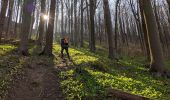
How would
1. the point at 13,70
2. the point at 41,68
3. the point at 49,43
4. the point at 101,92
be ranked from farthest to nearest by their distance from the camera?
the point at 49,43 < the point at 41,68 < the point at 13,70 < the point at 101,92

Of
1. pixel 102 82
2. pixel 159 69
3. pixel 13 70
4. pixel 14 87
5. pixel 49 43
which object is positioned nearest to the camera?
pixel 14 87

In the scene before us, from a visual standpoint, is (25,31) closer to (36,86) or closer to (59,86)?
(36,86)

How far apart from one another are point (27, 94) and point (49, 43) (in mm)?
9626

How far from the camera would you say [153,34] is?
15664 mm

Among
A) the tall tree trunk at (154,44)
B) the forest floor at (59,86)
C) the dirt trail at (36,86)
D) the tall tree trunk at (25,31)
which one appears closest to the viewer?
the forest floor at (59,86)

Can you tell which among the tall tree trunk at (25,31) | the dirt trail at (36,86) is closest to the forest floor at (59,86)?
the dirt trail at (36,86)

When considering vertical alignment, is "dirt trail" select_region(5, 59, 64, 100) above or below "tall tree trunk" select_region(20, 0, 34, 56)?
below

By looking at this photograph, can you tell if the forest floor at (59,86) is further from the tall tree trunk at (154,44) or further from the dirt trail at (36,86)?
the tall tree trunk at (154,44)

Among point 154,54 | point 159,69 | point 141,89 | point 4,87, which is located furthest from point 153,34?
point 4,87

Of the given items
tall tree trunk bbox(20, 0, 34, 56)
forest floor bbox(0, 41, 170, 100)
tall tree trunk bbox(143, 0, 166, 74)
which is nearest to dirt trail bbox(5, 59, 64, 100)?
forest floor bbox(0, 41, 170, 100)

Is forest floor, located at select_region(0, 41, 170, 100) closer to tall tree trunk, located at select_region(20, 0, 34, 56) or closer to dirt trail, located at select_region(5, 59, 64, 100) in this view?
Answer: dirt trail, located at select_region(5, 59, 64, 100)

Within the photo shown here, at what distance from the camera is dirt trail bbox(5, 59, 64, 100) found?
9.16m

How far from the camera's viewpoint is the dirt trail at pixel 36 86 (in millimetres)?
9156

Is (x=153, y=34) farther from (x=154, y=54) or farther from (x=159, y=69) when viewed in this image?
(x=159, y=69)
